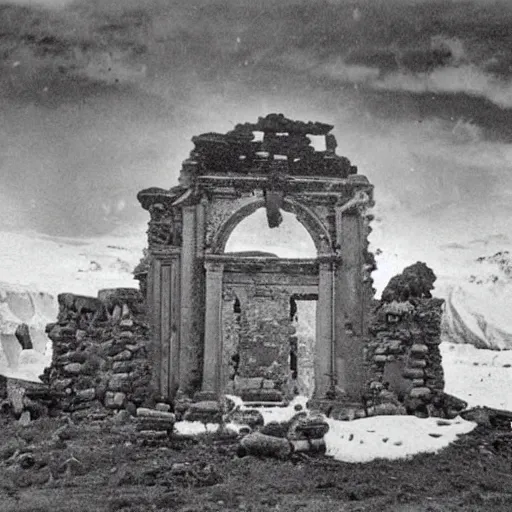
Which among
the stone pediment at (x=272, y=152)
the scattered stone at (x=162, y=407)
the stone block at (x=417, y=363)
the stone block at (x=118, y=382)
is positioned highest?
the stone pediment at (x=272, y=152)

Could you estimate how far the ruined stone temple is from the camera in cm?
1554

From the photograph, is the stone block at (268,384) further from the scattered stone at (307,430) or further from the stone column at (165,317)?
the scattered stone at (307,430)

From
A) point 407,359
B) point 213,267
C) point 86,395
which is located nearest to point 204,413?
point 86,395

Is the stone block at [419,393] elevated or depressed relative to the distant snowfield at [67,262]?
depressed

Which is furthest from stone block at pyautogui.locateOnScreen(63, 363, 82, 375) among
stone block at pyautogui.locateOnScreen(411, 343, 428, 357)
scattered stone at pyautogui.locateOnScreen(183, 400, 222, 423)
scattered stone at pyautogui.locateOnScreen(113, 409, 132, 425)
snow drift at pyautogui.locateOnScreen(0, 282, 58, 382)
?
snow drift at pyautogui.locateOnScreen(0, 282, 58, 382)

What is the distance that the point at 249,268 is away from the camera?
52.9 ft

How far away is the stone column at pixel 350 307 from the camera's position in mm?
15523

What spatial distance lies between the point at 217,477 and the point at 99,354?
5809mm

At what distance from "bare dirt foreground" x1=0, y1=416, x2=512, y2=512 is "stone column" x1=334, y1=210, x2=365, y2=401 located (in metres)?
4.27

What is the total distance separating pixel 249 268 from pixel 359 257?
2363mm

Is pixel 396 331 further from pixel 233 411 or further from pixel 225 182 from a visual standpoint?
pixel 225 182

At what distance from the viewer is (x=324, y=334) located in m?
15.7

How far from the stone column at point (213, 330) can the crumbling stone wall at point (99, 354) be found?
4.26ft

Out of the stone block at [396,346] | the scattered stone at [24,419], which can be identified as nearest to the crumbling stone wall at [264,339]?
the stone block at [396,346]
